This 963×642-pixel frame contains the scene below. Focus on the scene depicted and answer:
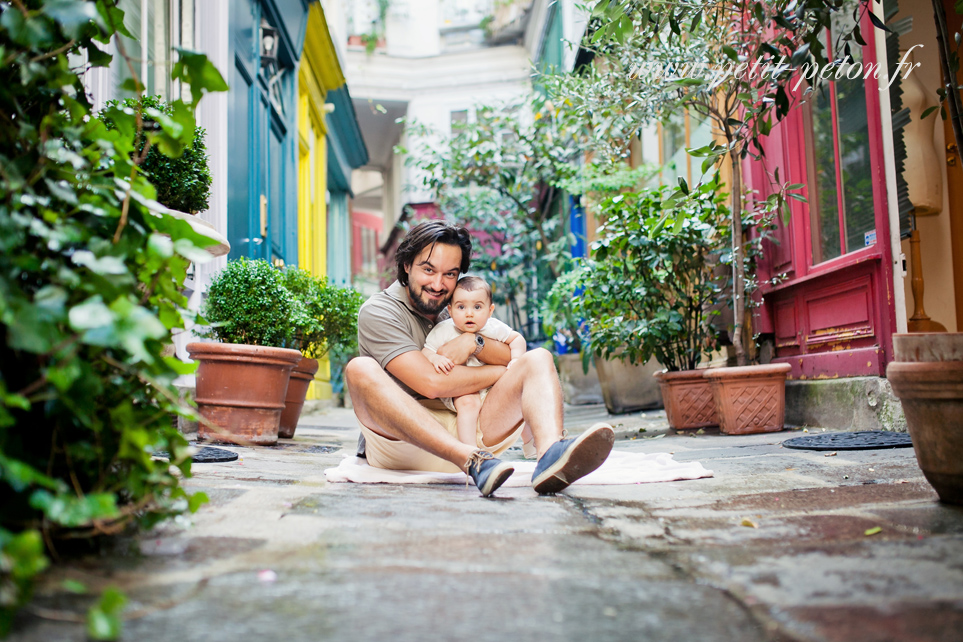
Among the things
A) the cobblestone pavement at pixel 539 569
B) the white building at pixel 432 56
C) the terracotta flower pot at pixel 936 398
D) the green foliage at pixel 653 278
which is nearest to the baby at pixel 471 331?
the cobblestone pavement at pixel 539 569

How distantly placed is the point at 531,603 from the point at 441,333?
1.77 metres

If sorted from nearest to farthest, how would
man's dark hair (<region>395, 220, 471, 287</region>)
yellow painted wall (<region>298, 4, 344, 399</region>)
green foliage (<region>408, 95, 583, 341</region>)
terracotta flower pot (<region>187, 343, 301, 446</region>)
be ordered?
man's dark hair (<region>395, 220, 471, 287</region>) → terracotta flower pot (<region>187, 343, 301, 446</region>) → yellow painted wall (<region>298, 4, 344, 399</region>) → green foliage (<region>408, 95, 583, 341</region>)

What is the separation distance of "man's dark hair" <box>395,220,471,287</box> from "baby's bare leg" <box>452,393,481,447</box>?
56 centimetres

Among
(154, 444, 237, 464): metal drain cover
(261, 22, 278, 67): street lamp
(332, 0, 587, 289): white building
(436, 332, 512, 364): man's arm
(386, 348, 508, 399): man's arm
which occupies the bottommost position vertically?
(154, 444, 237, 464): metal drain cover

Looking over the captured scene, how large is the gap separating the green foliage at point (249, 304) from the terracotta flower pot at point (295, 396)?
60cm

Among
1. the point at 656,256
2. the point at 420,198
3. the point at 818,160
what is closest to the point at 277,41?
the point at 656,256

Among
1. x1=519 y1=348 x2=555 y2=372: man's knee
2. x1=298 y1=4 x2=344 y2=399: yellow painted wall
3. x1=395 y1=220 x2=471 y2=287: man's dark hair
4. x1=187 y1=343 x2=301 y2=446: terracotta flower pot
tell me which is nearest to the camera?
x1=519 y1=348 x2=555 y2=372: man's knee

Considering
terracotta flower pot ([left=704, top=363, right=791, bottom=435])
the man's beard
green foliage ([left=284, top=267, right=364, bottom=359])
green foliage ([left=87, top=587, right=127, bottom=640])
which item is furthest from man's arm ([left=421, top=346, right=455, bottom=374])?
terracotta flower pot ([left=704, top=363, right=791, bottom=435])

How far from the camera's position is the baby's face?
2.72 m

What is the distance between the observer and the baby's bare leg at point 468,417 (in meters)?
2.68

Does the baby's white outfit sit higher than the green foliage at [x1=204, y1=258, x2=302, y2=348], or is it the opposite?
the green foliage at [x1=204, y1=258, x2=302, y2=348]

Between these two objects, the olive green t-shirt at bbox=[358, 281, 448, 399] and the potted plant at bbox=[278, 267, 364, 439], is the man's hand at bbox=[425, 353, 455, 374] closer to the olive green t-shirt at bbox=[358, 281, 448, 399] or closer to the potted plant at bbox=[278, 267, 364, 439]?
the olive green t-shirt at bbox=[358, 281, 448, 399]

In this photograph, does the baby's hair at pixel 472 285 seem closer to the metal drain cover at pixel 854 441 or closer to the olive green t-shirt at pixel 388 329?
the olive green t-shirt at pixel 388 329

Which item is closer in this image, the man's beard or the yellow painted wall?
the man's beard
